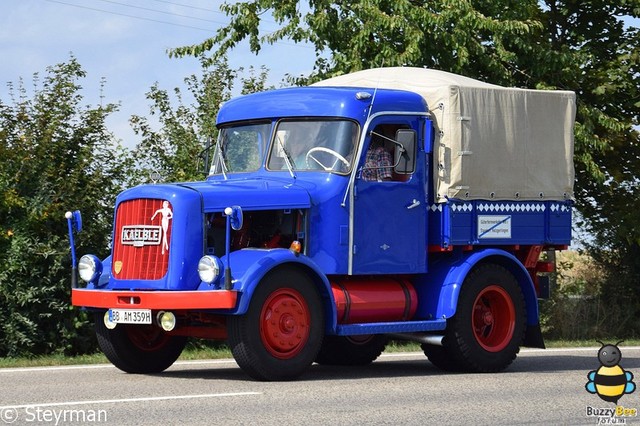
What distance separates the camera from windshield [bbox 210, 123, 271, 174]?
48.4 feet

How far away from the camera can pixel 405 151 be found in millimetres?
14344

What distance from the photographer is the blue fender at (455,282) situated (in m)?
14.6

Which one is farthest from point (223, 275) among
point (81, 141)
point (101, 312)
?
point (81, 141)

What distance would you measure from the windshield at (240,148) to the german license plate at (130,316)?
8.06 feet

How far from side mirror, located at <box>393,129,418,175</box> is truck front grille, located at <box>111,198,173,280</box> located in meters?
2.70

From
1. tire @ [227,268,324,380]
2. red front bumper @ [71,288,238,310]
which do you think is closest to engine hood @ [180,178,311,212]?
tire @ [227,268,324,380]

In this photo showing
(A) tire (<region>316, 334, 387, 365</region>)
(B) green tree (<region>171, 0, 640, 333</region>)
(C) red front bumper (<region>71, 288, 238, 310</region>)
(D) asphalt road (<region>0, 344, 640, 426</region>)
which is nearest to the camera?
(D) asphalt road (<region>0, 344, 640, 426</region>)

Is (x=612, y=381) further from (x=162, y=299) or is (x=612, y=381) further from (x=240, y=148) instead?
(x=240, y=148)

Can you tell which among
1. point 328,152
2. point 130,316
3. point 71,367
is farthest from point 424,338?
point 71,367

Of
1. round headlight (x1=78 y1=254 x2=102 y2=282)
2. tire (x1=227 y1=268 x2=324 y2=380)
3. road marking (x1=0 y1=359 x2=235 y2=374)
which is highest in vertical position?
round headlight (x1=78 y1=254 x2=102 y2=282)

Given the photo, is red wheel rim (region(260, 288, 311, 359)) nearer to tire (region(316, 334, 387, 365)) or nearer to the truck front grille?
the truck front grille

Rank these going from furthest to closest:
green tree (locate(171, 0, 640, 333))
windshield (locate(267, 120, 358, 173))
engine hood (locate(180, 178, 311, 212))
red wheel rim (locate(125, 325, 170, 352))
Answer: green tree (locate(171, 0, 640, 333)), windshield (locate(267, 120, 358, 173)), red wheel rim (locate(125, 325, 170, 352)), engine hood (locate(180, 178, 311, 212))
